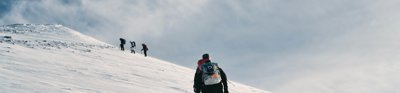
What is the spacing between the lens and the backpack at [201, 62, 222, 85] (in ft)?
38.2

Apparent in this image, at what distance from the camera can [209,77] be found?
11.7 meters

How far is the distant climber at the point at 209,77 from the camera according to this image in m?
11.7

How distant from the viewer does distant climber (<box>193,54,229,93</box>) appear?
38.2ft

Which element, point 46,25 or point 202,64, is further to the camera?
point 46,25

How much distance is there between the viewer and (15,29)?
157ft

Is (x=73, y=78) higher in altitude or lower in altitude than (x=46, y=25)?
lower

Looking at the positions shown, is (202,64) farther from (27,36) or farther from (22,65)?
(27,36)

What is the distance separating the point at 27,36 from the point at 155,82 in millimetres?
24286

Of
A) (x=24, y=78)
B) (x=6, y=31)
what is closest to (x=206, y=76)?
(x=24, y=78)

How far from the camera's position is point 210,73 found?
38.2 ft

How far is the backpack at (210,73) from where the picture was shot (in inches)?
458

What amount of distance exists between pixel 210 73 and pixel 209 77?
0.32ft

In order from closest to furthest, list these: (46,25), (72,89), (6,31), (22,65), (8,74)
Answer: (72,89) → (8,74) → (22,65) → (6,31) → (46,25)

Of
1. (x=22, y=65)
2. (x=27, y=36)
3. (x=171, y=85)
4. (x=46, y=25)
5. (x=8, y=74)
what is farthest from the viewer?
(x=46, y=25)
